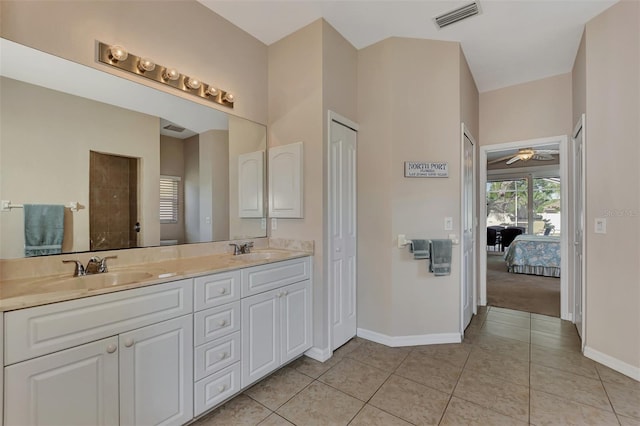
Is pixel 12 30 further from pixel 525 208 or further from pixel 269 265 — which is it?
pixel 525 208

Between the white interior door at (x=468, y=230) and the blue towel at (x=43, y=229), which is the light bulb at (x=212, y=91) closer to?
the blue towel at (x=43, y=229)

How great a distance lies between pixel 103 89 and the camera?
1.80 metres

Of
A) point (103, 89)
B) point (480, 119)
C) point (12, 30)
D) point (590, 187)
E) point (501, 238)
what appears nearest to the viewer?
point (12, 30)

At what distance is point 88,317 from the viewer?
128 centimetres

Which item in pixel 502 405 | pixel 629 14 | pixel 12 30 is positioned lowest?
pixel 502 405

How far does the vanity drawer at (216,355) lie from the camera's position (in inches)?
65.5

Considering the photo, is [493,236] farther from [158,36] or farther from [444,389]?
[158,36]

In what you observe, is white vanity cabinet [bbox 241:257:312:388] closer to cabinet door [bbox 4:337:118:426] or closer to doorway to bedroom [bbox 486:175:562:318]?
cabinet door [bbox 4:337:118:426]

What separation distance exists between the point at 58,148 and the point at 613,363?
4.21m

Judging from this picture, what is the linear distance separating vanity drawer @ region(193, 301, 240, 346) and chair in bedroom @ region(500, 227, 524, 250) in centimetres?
856

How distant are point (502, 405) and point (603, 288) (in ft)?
4.72

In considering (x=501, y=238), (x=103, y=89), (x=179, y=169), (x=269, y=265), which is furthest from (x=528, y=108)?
(x=501, y=238)

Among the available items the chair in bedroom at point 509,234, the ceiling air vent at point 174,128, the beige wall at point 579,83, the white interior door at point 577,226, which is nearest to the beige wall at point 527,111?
the beige wall at point 579,83

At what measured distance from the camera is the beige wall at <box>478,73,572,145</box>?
3.40 meters
